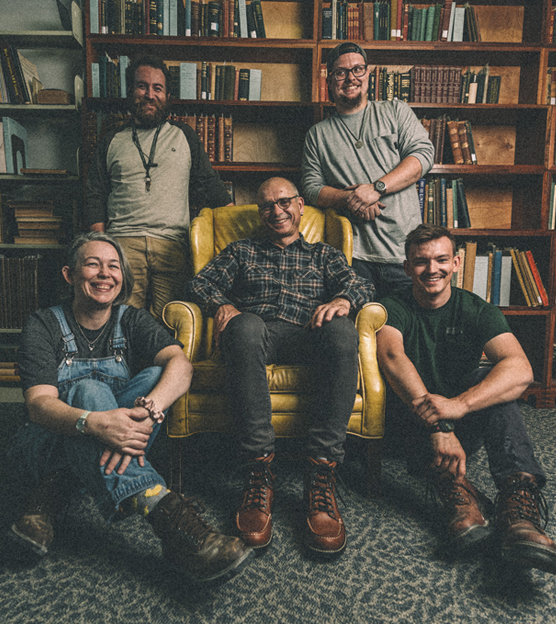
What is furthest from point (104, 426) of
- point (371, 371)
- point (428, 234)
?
point (428, 234)

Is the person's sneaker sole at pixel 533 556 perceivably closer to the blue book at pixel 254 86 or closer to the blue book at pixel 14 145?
the blue book at pixel 254 86

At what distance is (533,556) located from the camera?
100 cm

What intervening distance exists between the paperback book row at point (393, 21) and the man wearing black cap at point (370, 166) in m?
0.62

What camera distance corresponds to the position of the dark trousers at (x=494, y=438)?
1.20 metres

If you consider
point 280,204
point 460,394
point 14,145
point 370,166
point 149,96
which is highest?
point 149,96

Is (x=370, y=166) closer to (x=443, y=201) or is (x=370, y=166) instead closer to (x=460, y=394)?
(x=443, y=201)

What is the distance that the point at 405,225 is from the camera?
198 cm

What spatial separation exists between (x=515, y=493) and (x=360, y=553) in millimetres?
457

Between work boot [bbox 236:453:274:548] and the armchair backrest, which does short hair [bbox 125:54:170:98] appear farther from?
work boot [bbox 236:453:274:548]

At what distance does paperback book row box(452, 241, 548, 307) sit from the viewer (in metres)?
2.52

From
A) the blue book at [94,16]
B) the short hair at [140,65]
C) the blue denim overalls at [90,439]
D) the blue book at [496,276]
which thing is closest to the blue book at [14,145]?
the blue book at [94,16]

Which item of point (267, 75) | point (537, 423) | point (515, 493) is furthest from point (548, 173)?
point (515, 493)

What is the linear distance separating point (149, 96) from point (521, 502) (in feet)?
7.44

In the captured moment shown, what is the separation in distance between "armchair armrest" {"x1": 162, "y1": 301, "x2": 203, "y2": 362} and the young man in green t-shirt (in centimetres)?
65
